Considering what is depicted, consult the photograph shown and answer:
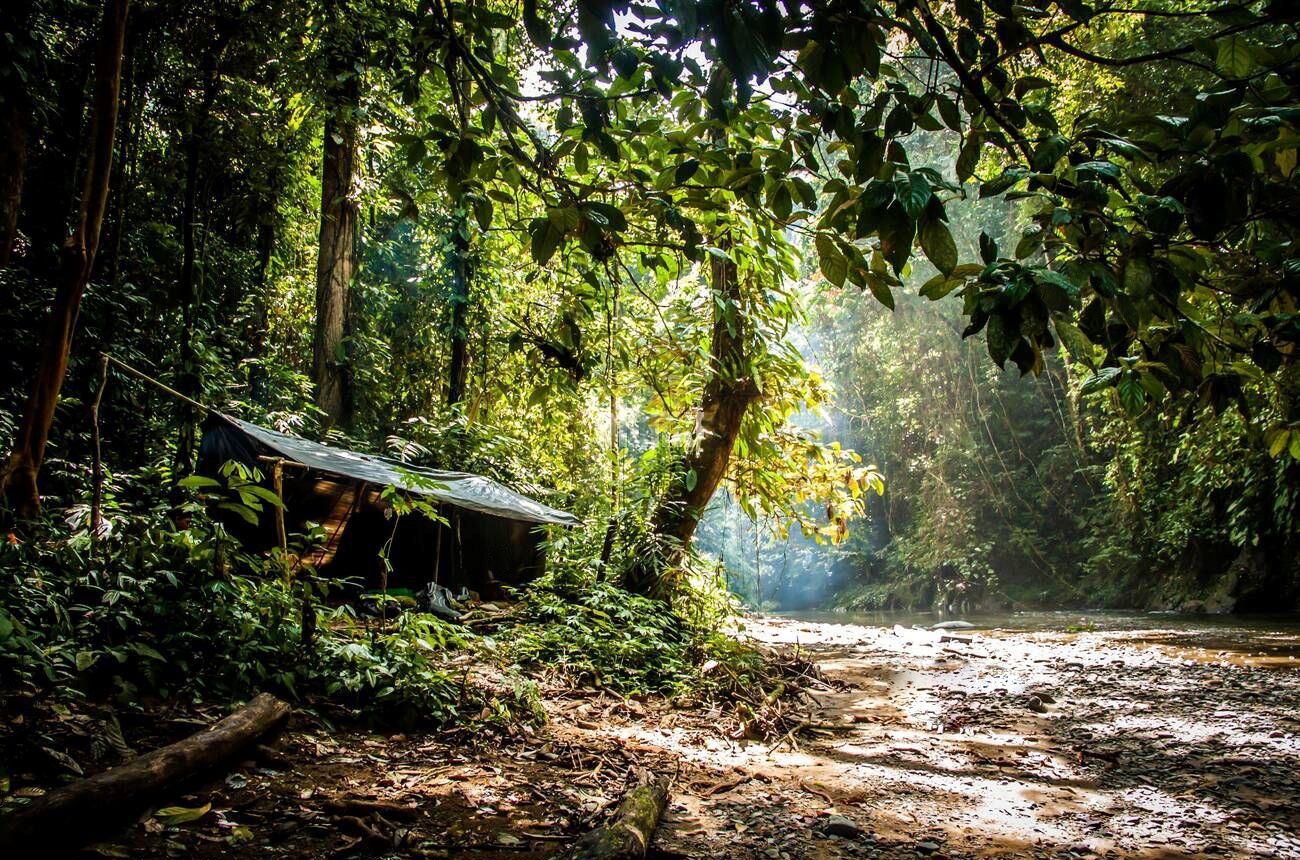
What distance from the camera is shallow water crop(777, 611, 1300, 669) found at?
20.3 feet

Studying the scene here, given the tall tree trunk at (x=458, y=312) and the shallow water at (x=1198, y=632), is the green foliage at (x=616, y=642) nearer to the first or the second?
the tall tree trunk at (x=458, y=312)

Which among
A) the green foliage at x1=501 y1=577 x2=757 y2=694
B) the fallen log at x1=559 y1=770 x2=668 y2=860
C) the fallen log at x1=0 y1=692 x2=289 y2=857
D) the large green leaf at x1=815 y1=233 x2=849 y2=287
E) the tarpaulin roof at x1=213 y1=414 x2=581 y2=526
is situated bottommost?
the green foliage at x1=501 y1=577 x2=757 y2=694

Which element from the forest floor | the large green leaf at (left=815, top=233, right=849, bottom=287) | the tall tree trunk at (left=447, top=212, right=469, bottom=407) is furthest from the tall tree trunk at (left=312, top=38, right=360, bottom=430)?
the large green leaf at (left=815, top=233, right=849, bottom=287)

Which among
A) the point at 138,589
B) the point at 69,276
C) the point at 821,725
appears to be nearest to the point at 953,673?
the point at 821,725

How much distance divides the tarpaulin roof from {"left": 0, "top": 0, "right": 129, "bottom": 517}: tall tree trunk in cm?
196

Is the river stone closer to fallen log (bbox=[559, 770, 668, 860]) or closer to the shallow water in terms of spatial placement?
fallen log (bbox=[559, 770, 668, 860])

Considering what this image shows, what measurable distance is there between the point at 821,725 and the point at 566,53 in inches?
148

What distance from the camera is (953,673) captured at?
6004 mm

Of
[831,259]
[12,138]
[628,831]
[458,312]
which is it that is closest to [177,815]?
[628,831]

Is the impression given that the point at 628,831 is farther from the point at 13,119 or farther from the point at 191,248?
the point at 13,119

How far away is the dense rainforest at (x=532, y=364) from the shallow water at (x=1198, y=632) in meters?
0.32

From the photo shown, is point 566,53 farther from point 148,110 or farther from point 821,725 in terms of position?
point 148,110

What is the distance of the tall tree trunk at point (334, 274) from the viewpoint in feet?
25.4

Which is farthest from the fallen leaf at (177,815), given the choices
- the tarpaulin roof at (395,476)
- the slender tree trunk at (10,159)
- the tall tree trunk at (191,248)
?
the slender tree trunk at (10,159)
